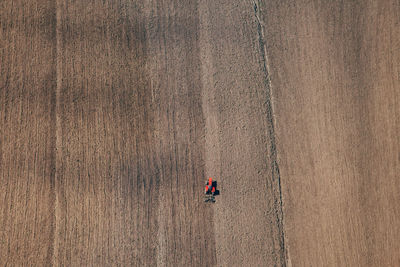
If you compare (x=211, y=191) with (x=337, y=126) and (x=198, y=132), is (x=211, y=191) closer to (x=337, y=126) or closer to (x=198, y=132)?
(x=198, y=132)

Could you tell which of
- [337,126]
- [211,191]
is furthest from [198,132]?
[337,126]

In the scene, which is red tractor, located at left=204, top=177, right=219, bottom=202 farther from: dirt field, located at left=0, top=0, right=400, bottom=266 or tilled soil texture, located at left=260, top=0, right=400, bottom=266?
tilled soil texture, located at left=260, top=0, right=400, bottom=266

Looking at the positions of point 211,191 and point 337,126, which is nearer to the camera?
point 211,191

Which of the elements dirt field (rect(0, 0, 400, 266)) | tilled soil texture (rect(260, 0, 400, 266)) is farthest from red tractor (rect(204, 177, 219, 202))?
tilled soil texture (rect(260, 0, 400, 266))

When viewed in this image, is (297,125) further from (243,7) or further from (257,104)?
(243,7)

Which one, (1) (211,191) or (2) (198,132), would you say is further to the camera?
(2) (198,132)

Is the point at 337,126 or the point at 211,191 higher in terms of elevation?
the point at 337,126

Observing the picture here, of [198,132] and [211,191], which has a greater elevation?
[198,132]

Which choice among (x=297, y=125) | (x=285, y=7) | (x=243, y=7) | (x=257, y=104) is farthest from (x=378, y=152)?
(x=243, y=7)
